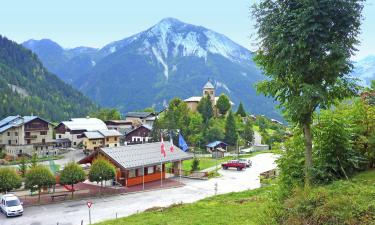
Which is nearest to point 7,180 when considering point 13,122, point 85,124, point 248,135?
point 13,122

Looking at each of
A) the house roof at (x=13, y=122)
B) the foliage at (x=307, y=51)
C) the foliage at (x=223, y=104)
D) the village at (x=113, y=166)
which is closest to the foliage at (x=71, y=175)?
the village at (x=113, y=166)

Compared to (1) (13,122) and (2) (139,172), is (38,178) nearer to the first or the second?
(2) (139,172)

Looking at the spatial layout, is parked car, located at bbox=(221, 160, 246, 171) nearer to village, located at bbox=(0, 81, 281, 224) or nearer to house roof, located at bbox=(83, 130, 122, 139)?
village, located at bbox=(0, 81, 281, 224)

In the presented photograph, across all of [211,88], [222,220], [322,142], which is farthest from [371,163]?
[211,88]

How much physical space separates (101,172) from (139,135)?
182 feet

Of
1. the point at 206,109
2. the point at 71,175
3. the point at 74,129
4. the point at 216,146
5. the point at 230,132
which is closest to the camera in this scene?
the point at 71,175

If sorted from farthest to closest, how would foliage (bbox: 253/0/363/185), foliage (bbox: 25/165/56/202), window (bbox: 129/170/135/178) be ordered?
window (bbox: 129/170/135/178), foliage (bbox: 25/165/56/202), foliage (bbox: 253/0/363/185)

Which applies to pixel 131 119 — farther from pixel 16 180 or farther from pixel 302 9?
pixel 302 9

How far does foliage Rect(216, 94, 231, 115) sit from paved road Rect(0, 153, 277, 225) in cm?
5403

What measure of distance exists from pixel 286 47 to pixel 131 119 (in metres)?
109

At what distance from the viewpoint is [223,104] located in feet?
330

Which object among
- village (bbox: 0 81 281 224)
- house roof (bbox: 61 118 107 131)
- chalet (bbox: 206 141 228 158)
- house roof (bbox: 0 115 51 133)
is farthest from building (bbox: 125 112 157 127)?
chalet (bbox: 206 141 228 158)

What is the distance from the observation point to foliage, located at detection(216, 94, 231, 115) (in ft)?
329

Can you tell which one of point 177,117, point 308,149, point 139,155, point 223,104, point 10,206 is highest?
point 223,104
